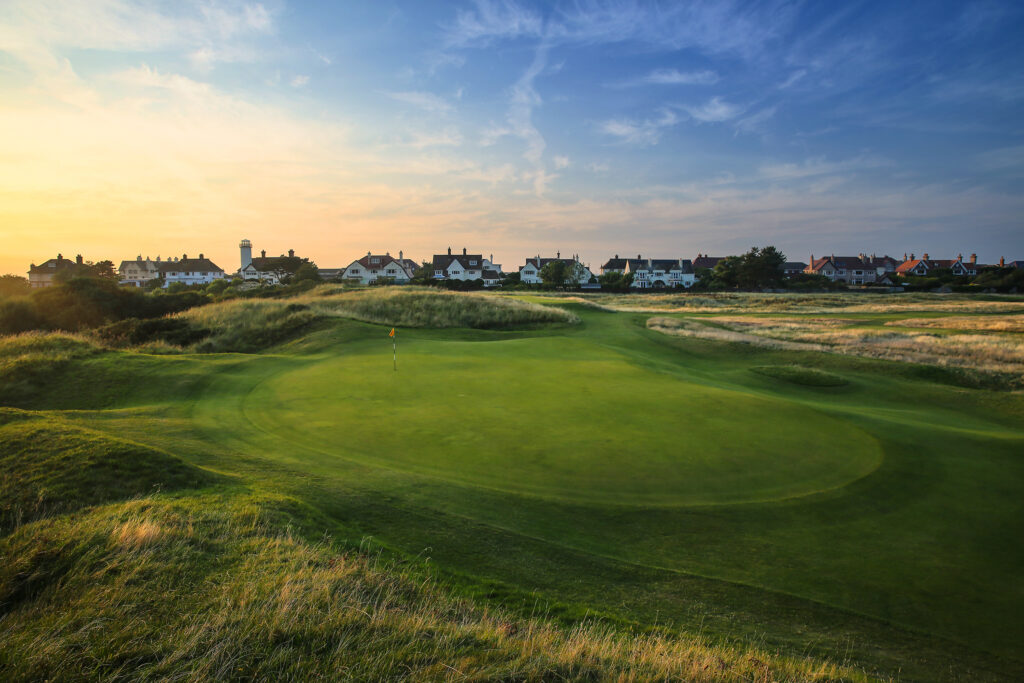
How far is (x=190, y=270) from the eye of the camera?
101m

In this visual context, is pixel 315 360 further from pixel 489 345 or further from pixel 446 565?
pixel 446 565

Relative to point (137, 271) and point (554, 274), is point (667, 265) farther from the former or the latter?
point (137, 271)

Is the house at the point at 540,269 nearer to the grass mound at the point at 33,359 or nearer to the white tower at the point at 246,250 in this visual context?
the white tower at the point at 246,250

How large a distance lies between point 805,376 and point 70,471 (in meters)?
19.7

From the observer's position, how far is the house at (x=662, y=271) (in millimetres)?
109188

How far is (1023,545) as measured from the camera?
241 inches

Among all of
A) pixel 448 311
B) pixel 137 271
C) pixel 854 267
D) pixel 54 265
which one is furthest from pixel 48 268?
pixel 854 267

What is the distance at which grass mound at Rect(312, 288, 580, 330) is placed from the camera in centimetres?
3338

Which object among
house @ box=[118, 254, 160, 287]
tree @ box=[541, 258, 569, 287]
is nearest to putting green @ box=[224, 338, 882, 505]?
tree @ box=[541, 258, 569, 287]

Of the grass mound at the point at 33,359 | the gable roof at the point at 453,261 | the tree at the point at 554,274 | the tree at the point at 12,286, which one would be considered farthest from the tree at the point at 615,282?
the grass mound at the point at 33,359

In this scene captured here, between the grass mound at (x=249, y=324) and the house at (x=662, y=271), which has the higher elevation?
the house at (x=662, y=271)

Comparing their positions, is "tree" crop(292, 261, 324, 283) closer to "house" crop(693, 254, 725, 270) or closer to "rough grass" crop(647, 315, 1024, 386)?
"rough grass" crop(647, 315, 1024, 386)

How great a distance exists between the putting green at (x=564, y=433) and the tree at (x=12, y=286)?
33.7 meters

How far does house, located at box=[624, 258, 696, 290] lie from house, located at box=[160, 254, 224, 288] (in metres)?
87.3
